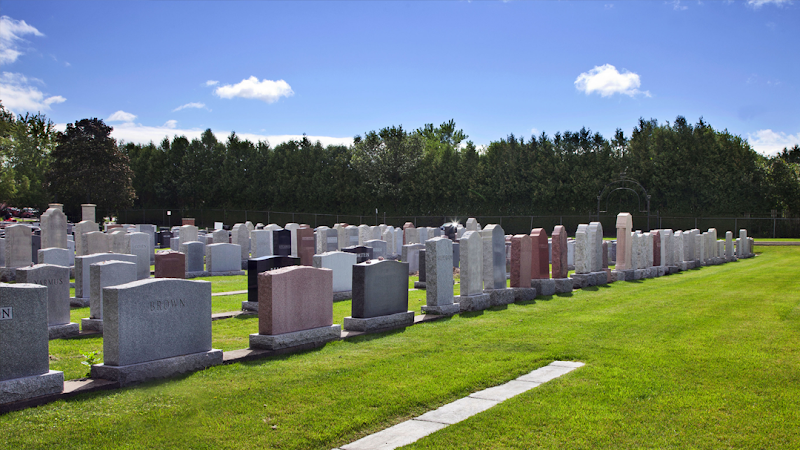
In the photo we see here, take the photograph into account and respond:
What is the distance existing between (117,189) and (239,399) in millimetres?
49352

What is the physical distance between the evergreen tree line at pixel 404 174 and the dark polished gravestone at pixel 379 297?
3956cm

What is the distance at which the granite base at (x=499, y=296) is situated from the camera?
1176 centimetres

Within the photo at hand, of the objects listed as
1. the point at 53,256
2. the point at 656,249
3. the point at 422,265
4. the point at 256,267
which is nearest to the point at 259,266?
the point at 256,267

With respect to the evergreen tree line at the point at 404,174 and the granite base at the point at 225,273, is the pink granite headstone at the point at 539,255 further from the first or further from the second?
the evergreen tree line at the point at 404,174

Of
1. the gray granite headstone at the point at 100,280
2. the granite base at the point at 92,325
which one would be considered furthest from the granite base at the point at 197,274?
the granite base at the point at 92,325

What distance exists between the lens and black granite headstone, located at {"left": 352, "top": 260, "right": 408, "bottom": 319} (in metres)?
9.06

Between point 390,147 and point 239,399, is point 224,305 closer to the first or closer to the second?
point 239,399

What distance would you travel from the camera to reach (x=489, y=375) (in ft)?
21.0

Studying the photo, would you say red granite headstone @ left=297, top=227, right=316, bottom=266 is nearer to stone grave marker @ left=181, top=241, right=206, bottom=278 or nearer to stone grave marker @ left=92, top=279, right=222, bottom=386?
stone grave marker @ left=181, top=241, right=206, bottom=278

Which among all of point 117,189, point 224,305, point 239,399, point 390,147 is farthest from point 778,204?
point 117,189

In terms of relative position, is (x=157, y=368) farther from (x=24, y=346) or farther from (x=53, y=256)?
(x=53, y=256)

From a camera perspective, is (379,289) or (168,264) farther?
(168,264)

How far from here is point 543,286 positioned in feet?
43.2

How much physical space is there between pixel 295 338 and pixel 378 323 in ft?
5.89
